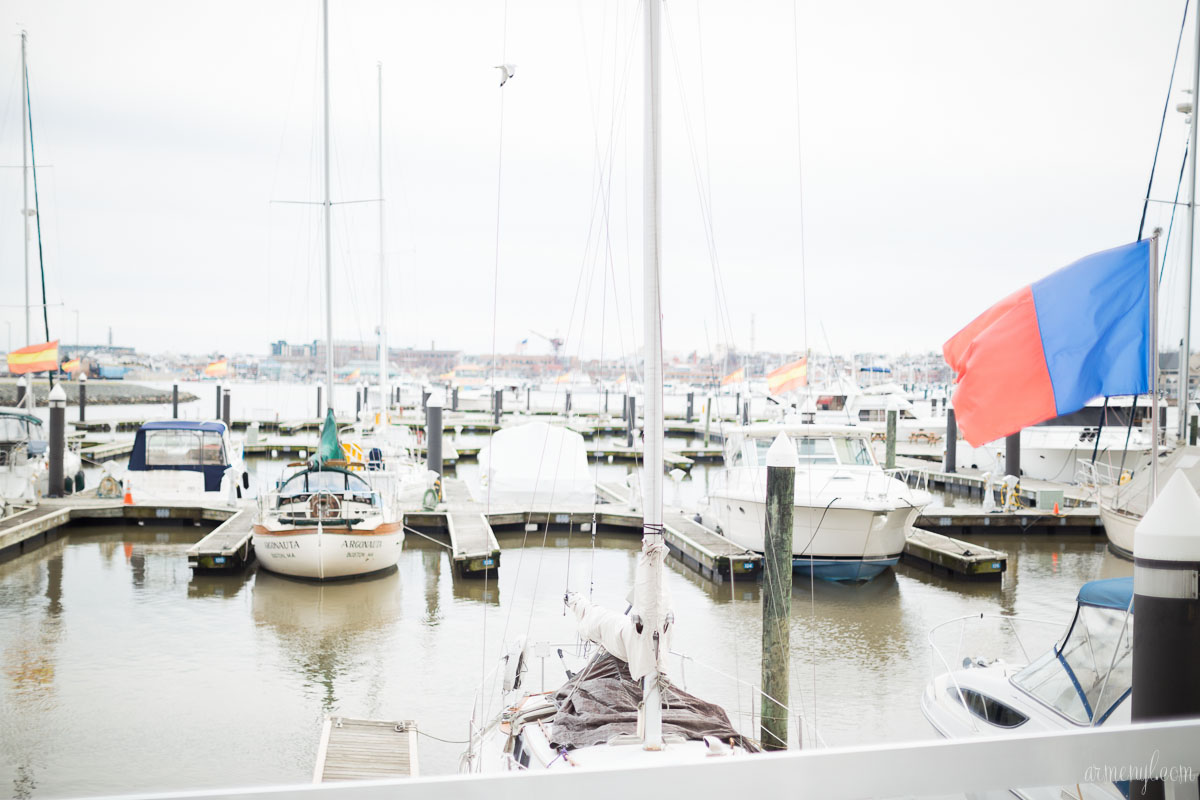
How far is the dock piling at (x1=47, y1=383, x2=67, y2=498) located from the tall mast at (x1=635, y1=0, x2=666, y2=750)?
15078 millimetres

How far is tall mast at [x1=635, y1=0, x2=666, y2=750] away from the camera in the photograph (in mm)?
4285

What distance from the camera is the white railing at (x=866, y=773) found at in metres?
1.33

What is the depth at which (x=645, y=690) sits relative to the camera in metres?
4.38

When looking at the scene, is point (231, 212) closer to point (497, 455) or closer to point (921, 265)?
point (497, 455)

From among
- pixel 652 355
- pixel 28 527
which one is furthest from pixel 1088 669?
pixel 28 527

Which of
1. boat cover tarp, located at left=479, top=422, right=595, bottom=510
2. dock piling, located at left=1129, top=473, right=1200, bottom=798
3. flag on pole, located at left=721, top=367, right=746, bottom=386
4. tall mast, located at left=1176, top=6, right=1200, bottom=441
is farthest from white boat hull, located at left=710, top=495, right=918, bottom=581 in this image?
flag on pole, located at left=721, top=367, right=746, bottom=386

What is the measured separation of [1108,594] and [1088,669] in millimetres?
379

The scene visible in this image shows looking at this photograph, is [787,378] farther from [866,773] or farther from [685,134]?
[866,773]

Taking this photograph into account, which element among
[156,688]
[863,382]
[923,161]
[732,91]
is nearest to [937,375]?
[863,382]

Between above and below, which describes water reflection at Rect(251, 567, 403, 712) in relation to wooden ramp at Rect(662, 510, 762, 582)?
below

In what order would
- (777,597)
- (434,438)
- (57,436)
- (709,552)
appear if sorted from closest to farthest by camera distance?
(777,597), (709,552), (57,436), (434,438)

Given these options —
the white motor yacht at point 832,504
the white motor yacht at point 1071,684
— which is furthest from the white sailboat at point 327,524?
the white motor yacht at point 1071,684

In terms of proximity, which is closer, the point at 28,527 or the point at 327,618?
the point at 327,618

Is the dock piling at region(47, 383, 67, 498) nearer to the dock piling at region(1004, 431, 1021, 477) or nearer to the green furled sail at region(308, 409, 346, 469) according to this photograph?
the green furled sail at region(308, 409, 346, 469)
